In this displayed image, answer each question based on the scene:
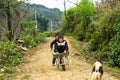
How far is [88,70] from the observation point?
579 inches

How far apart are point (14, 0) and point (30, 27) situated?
6849mm

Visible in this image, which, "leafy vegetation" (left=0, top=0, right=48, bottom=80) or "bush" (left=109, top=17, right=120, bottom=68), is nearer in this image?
"bush" (left=109, top=17, right=120, bottom=68)

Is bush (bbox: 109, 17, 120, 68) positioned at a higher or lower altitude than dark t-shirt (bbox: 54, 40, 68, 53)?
lower

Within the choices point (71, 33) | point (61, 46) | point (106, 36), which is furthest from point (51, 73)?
point (71, 33)

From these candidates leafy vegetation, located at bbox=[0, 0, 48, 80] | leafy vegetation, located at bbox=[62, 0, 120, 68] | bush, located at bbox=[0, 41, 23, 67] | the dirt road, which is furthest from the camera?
leafy vegetation, located at bbox=[0, 0, 48, 80]

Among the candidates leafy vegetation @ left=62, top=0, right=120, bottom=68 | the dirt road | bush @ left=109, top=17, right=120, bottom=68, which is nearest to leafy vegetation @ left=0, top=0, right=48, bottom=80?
the dirt road

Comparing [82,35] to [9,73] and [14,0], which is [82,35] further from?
[9,73]

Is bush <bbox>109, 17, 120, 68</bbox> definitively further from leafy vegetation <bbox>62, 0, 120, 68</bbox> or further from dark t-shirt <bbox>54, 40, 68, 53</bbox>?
dark t-shirt <bbox>54, 40, 68, 53</bbox>

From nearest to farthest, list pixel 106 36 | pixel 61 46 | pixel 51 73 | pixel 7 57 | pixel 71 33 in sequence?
pixel 51 73 → pixel 61 46 → pixel 7 57 → pixel 106 36 → pixel 71 33

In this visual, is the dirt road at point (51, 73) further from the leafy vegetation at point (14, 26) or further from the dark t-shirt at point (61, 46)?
the leafy vegetation at point (14, 26)

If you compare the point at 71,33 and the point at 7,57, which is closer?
the point at 7,57

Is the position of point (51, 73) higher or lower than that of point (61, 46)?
lower

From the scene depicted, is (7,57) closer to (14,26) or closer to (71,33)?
(14,26)

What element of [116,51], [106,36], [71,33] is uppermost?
[106,36]
